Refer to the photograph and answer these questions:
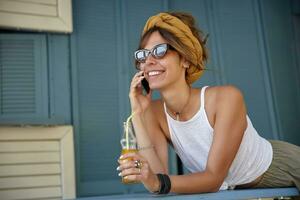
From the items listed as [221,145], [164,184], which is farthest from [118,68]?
[164,184]

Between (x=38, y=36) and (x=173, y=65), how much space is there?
5.82 ft

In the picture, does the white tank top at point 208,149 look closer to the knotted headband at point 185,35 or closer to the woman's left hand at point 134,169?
the knotted headband at point 185,35

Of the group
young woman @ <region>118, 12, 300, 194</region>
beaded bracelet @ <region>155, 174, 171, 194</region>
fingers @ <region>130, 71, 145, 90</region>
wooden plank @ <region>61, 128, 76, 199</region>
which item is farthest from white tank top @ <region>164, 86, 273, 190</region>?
wooden plank @ <region>61, 128, 76, 199</region>

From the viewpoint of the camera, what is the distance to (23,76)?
321 cm

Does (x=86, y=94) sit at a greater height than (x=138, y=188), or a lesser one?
greater

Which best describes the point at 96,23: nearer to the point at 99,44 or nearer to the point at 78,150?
the point at 99,44

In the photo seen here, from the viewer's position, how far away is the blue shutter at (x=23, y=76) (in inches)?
123

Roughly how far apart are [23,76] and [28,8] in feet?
1.76

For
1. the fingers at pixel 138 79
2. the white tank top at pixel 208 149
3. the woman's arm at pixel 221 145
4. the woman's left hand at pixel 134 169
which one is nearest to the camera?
the woman's left hand at pixel 134 169

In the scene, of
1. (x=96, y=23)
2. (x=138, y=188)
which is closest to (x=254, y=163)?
(x=138, y=188)

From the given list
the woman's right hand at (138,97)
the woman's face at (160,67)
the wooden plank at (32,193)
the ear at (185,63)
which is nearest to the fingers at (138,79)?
the woman's right hand at (138,97)

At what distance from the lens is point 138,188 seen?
11.1ft

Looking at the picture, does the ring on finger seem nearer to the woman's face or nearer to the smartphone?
the woman's face

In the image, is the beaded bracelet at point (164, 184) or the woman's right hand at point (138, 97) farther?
the woman's right hand at point (138, 97)
